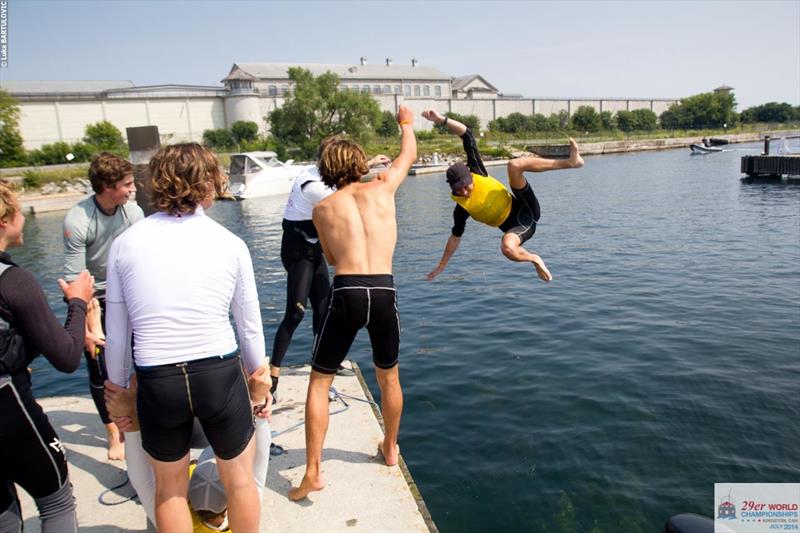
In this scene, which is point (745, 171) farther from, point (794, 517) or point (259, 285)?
point (794, 517)

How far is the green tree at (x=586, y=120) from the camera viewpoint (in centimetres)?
10638

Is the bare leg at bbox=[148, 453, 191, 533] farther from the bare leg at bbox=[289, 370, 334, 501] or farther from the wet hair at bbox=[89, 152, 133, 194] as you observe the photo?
the wet hair at bbox=[89, 152, 133, 194]

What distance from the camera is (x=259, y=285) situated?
50.5 feet

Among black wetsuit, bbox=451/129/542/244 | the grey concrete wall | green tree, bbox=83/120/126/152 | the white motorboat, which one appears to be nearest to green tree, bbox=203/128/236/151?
the grey concrete wall

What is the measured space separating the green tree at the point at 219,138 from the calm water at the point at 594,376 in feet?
194

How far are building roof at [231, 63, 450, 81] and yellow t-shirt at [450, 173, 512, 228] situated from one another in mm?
99950

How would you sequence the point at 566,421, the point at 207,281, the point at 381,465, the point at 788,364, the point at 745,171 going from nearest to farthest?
the point at 207,281 < the point at 381,465 < the point at 566,421 < the point at 788,364 < the point at 745,171

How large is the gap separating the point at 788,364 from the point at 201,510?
8677mm

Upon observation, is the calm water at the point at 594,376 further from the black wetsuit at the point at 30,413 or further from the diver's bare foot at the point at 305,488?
the black wetsuit at the point at 30,413

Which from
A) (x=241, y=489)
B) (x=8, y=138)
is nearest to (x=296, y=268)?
(x=241, y=489)

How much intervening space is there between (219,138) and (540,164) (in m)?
75.9

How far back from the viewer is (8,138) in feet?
175

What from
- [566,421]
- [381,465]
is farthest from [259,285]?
[381,465]

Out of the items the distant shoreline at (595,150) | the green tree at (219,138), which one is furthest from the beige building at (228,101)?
the distant shoreline at (595,150)
